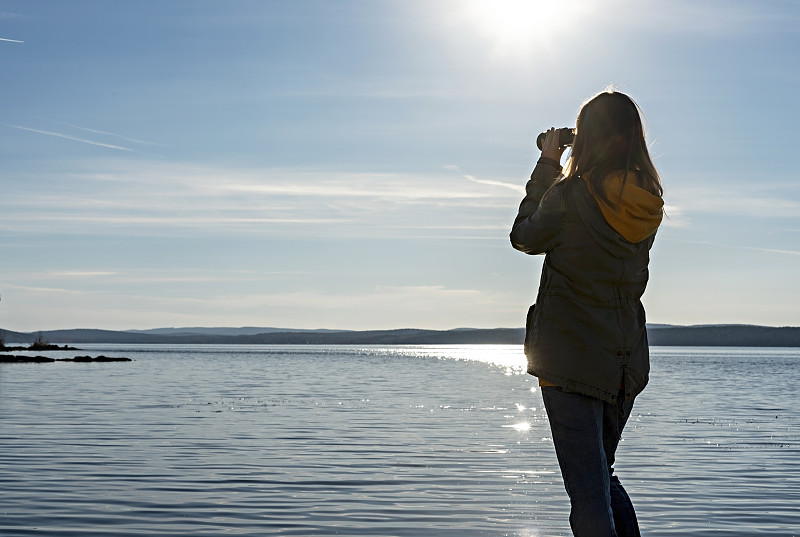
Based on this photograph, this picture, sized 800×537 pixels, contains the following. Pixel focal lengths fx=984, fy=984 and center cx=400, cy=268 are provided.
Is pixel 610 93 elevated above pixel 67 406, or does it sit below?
above

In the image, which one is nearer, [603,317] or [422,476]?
[603,317]

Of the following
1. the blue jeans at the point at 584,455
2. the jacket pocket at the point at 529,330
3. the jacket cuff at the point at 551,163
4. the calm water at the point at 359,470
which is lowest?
the calm water at the point at 359,470

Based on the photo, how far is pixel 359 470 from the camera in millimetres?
14109

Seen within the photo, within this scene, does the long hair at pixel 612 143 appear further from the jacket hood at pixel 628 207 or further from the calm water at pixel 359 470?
the calm water at pixel 359 470

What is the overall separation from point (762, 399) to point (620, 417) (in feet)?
104

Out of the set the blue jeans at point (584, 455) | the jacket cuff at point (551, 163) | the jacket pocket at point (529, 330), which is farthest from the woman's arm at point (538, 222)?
the blue jeans at point (584, 455)

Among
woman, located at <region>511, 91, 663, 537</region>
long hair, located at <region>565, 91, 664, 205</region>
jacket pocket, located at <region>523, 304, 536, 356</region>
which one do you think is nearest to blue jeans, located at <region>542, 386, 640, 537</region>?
woman, located at <region>511, 91, 663, 537</region>

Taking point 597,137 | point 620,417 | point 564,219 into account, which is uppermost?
point 597,137

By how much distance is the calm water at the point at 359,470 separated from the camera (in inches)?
393

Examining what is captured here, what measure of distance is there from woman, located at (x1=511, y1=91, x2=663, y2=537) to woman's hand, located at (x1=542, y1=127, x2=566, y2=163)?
0.36 ft

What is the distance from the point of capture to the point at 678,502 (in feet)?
37.7

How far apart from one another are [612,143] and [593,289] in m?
0.67

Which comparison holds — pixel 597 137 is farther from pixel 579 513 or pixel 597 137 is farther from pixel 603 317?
pixel 579 513

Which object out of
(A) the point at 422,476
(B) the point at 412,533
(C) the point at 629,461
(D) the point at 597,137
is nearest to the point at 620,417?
(D) the point at 597,137
